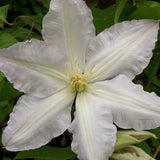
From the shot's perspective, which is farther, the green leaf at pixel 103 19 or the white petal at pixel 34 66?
the green leaf at pixel 103 19

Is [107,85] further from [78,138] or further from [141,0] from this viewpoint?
[141,0]

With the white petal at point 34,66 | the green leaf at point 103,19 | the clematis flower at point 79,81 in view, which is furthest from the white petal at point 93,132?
the green leaf at point 103,19

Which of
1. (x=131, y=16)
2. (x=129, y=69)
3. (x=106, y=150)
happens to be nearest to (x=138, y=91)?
(x=129, y=69)

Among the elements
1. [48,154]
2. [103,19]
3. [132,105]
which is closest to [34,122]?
[48,154]

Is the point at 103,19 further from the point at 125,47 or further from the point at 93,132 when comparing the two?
the point at 93,132

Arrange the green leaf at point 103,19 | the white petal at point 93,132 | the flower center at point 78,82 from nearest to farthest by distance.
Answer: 1. the white petal at point 93,132
2. the flower center at point 78,82
3. the green leaf at point 103,19

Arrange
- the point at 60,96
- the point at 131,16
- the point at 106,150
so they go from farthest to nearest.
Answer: the point at 131,16
the point at 60,96
the point at 106,150

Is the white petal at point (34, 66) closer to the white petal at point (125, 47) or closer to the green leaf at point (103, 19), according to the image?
the white petal at point (125, 47)

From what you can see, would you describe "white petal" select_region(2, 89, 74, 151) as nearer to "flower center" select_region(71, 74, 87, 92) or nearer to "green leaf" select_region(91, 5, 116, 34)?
"flower center" select_region(71, 74, 87, 92)
